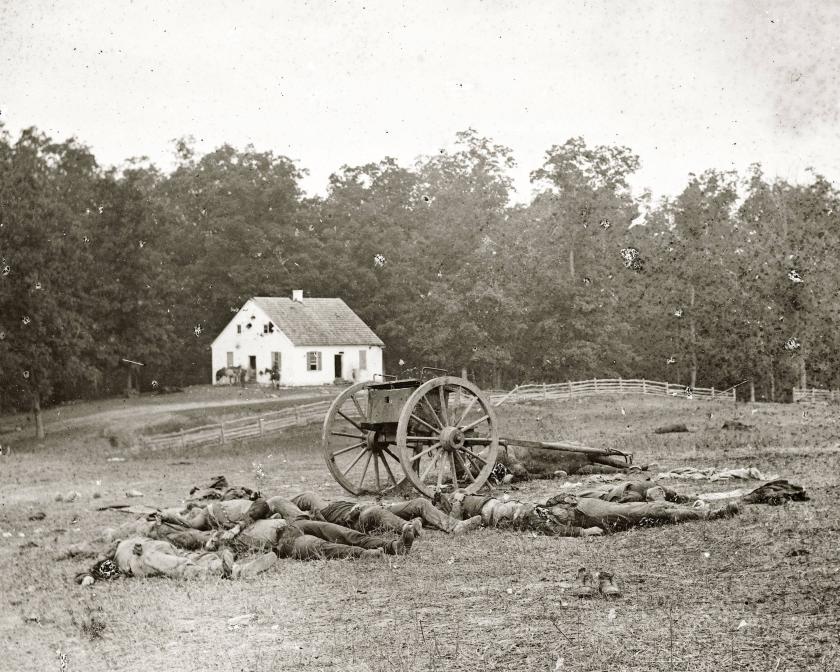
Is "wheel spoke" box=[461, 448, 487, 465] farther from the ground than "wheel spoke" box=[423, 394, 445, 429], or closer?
closer

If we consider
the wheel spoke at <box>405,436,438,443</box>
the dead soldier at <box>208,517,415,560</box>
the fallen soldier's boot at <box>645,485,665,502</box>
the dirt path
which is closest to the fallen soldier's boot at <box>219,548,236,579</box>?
the dead soldier at <box>208,517,415,560</box>

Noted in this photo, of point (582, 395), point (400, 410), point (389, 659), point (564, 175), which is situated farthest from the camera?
point (564, 175)

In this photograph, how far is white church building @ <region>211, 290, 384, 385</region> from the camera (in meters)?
46.3

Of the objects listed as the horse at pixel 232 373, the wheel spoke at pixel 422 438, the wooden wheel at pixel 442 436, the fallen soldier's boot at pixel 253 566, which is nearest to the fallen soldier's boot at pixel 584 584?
the fallen soldier's boot at pixel 253 566

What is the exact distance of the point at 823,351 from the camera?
49.9m

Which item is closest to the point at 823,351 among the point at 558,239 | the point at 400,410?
the point at 558,239

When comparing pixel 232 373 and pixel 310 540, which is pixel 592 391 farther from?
pixel 310 540

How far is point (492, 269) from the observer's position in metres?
52.3

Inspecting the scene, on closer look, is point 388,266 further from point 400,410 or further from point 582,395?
point 400,410

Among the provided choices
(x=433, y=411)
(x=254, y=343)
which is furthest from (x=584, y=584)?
(x=254, y=343)

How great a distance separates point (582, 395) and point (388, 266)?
2070 centimetres

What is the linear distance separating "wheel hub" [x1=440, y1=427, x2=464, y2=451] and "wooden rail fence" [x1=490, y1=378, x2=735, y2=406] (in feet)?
70.4

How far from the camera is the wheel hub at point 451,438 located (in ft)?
44.8

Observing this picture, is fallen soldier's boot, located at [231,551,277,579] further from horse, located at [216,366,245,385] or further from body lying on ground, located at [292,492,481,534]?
horse, located at [216,366,245,385]
